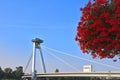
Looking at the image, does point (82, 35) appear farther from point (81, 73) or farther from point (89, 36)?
point (81, 73)

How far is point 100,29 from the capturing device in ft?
40.2

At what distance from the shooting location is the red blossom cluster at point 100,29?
12000mm

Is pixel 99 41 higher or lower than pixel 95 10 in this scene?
lower

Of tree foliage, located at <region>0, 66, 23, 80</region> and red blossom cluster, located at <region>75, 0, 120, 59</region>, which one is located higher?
tree foliage, located at <region>0, 66, 23, 80</region>

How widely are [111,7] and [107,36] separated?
108 cm

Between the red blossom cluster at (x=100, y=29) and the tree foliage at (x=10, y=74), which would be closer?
the red blossom cluster at (x=100, y=29)

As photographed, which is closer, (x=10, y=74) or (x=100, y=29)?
(x=100, y=29)

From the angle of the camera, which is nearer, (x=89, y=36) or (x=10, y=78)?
(x=89, y=36)

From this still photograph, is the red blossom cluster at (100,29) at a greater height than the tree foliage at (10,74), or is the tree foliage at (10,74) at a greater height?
the tree foliage at (10,74)

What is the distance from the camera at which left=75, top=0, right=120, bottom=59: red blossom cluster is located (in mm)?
12000

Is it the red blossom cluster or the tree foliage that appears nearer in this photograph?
the red blossom cluster

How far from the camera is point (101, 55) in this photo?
40.5ft

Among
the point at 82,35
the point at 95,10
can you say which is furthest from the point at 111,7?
the point at 82,35

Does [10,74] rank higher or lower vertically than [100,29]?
higher
